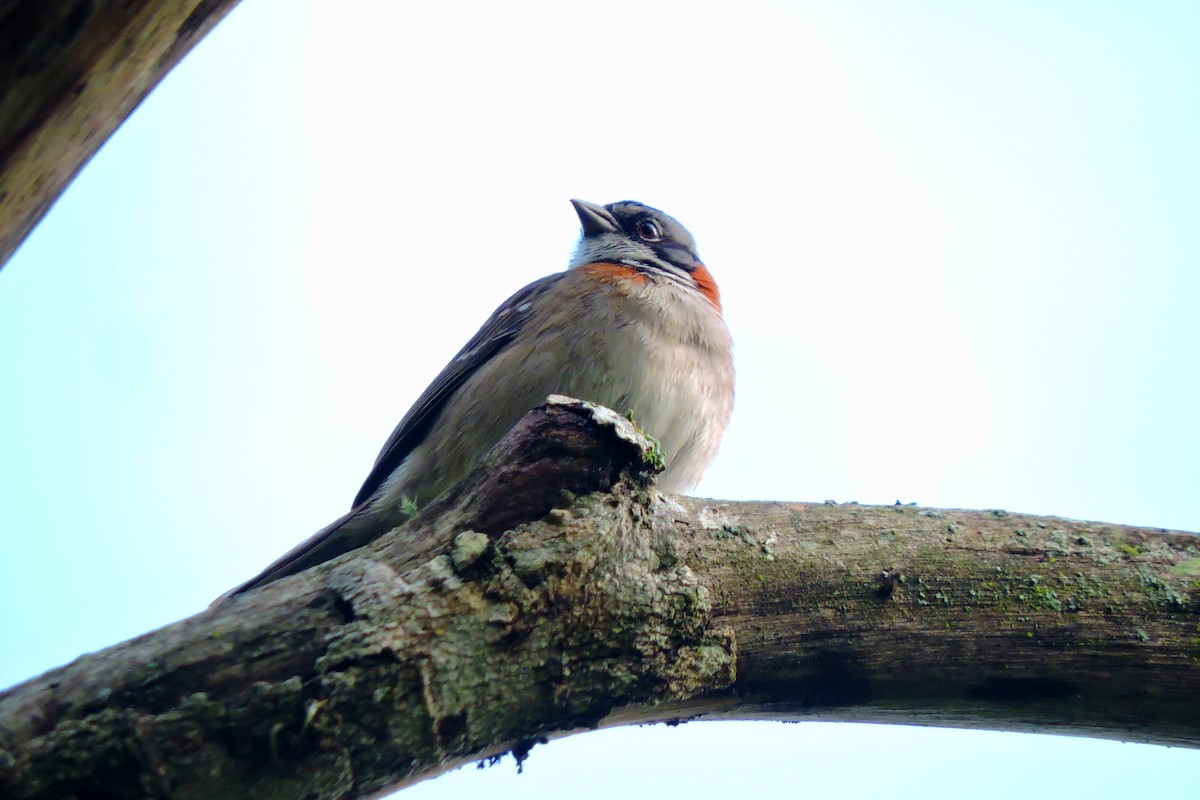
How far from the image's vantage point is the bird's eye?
6750 mm

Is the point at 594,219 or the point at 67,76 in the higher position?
the point at 594,219

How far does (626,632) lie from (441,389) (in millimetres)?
3221

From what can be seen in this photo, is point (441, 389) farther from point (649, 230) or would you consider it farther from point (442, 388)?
point (649, 230)

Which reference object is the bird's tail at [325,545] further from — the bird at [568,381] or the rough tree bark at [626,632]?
the rough tree bark at [626,632]

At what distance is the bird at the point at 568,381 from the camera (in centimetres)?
461

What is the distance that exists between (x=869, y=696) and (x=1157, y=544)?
38.8 inches

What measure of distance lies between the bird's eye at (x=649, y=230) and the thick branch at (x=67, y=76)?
437 cm

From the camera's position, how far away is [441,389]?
547 centimetres

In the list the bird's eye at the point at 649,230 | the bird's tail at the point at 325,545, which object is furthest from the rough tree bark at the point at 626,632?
the bird's eye at the point at 649,230

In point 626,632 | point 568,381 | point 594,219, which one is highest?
point 594,219

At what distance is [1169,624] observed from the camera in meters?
2.56

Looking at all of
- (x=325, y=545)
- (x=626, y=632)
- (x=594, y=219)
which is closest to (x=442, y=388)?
(x=325, y=545)

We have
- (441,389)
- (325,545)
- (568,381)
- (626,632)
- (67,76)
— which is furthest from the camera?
(441,389)

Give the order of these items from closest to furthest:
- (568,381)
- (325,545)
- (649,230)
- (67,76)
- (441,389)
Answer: (67,76) < (325,545) < (568,381) < (441,389) < (649,230)
